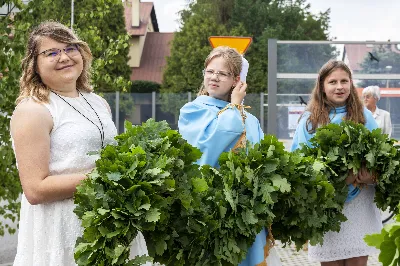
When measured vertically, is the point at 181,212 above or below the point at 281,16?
below

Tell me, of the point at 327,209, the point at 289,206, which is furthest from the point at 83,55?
the point at 327,209

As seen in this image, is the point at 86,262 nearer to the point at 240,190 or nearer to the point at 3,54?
the point at 240,190

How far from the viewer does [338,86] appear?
18.1 ft

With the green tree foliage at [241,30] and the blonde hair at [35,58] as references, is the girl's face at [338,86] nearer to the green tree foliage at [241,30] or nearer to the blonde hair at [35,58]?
the blonde hair at [35,58]

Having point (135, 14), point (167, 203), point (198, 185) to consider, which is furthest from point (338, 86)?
point (135, 14)

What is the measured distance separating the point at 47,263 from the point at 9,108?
408cm

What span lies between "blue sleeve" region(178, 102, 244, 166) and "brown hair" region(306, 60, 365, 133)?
1.07 metres

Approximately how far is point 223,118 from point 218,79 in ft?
0.98

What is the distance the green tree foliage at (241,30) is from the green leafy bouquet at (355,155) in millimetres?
38663

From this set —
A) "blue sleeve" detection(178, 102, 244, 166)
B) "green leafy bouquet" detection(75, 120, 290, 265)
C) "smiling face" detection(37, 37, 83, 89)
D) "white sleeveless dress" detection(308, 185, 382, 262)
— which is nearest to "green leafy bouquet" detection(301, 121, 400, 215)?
"white sleeveless dress" detection(308, 185, 382, 262)

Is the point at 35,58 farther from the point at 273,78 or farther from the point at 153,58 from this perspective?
the point at 153,58

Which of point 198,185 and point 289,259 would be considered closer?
point 198,185

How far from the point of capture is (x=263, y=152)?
13.9 feet

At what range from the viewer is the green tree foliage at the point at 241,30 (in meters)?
46.4
